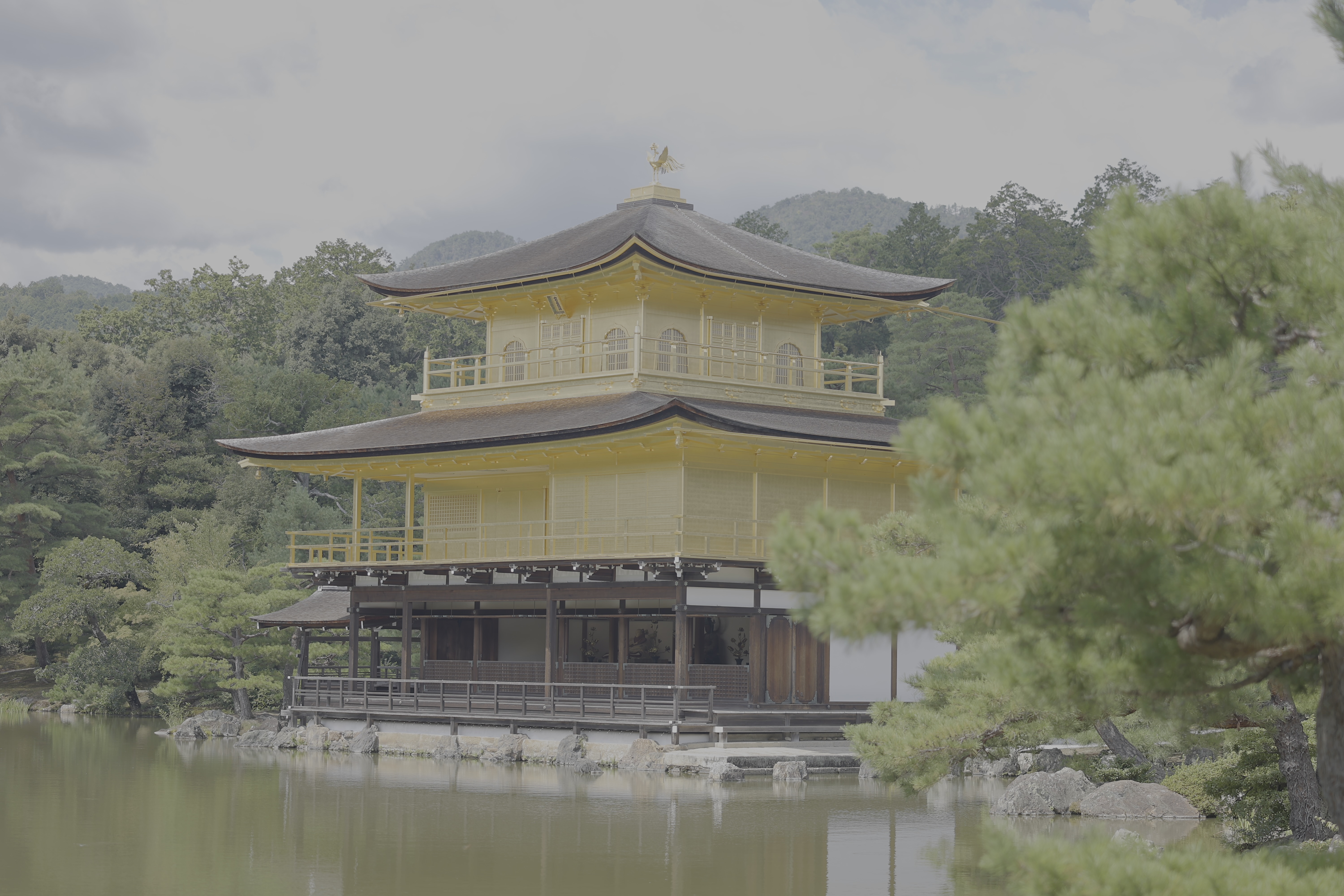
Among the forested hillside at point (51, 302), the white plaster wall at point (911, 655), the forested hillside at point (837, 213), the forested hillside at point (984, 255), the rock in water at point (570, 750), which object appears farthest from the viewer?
the forested hillside at point (837, 213)

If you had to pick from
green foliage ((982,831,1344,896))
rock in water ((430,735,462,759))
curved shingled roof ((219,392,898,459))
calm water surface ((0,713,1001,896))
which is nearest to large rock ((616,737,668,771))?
calm water surface ((0,713,1001,896))

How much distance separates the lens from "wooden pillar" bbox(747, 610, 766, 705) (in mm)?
25906

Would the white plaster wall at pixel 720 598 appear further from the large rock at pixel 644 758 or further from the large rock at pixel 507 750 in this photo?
the large rock at pixel 507 750

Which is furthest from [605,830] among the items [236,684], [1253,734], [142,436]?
[142,436]

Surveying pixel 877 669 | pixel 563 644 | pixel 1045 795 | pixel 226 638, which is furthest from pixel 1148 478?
pixel 226 638

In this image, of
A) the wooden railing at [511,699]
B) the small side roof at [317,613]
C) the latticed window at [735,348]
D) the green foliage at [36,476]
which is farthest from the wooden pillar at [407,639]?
the green foliage at [36,476]

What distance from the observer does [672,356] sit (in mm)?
29344

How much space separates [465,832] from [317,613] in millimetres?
15673

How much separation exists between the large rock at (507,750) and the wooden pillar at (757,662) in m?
3.94

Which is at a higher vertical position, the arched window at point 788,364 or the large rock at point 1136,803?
the arched window at point 788,364

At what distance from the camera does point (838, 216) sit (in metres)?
152

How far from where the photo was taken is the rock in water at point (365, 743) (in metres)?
27.4

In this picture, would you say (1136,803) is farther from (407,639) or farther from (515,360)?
(515,360)

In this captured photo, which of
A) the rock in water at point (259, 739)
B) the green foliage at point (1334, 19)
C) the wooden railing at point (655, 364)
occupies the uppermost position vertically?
the wooden railing at point (655, 364)
